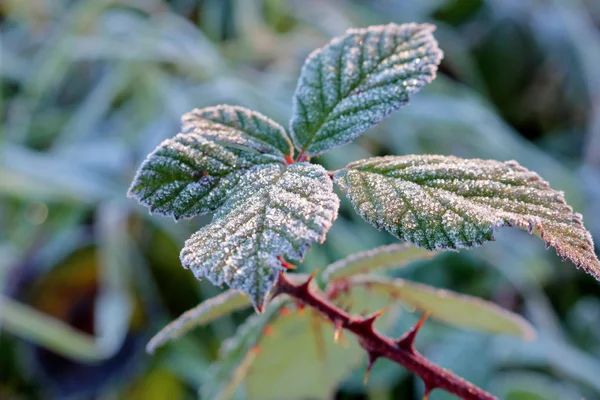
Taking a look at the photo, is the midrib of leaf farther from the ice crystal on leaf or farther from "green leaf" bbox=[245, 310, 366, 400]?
"green leaf" bbox=[245, 310, 366, 400]

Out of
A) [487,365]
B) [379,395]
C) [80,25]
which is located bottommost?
[80,25]

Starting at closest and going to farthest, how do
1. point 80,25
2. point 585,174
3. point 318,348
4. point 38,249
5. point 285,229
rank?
point 285,229
point 318,348
point 38,249
point 585,174
point 80,25

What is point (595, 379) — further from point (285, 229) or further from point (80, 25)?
point (80, 25)

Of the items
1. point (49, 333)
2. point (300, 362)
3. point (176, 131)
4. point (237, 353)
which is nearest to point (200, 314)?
point (237, 353)

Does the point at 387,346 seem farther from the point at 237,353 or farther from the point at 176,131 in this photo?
the point at 176,131

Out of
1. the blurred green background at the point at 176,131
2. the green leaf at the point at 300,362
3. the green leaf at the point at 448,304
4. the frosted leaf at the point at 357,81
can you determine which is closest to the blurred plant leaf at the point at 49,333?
the blurred green background at the point at 176,131

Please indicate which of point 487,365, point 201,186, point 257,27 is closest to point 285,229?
point 201,186

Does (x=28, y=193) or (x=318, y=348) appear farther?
(x=28, y=193)
